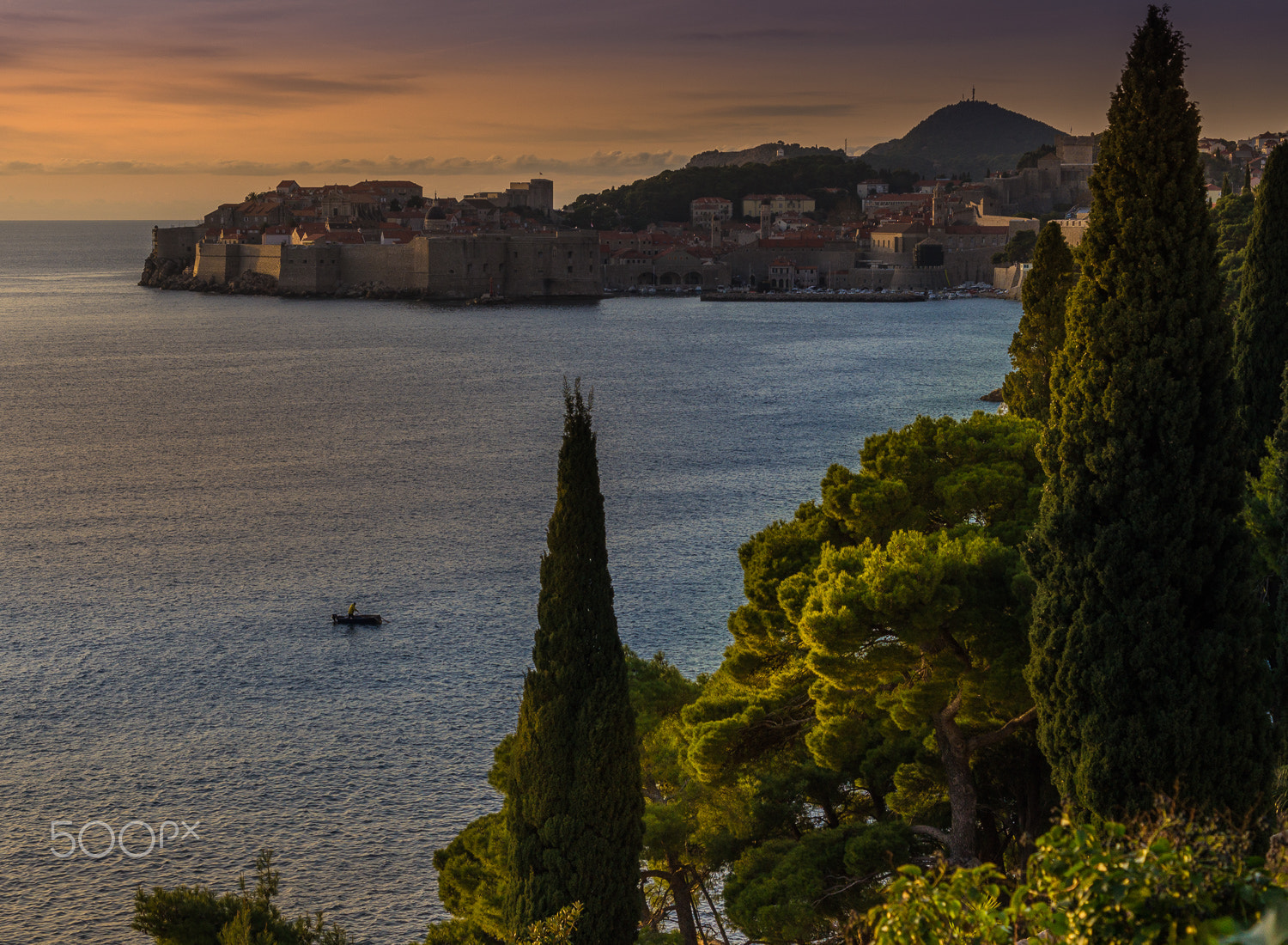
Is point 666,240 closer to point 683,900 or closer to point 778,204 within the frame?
point 778,204

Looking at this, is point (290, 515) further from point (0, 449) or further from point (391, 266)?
point (391, 266)

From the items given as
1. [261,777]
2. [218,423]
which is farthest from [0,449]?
[261,777]

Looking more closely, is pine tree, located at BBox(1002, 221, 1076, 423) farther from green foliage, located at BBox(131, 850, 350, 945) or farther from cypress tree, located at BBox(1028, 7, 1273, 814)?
green foliage, located at BBox(131, 850, 350, 945)

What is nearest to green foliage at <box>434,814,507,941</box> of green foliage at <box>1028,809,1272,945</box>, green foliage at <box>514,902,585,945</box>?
green foliage at <box>514,902,585,945</box>

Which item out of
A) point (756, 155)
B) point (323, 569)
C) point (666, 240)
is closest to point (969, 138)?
point (756, 155)

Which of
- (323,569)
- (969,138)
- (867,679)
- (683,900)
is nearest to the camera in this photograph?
(867,679)

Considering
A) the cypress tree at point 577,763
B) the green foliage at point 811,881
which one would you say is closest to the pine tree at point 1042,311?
the green foliage at point 811,881
